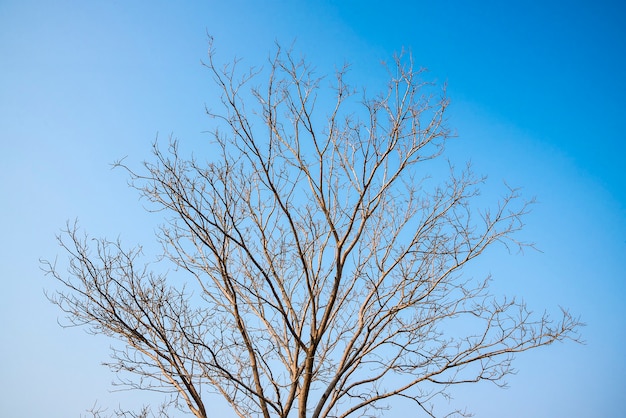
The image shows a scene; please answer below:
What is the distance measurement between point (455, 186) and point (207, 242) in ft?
8.73

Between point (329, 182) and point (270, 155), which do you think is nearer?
point (270, 155)

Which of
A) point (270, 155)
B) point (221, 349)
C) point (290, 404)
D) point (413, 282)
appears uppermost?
point (270, 155)

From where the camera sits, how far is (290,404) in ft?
14.3

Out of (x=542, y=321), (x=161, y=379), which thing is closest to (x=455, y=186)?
(x=542, y=321)

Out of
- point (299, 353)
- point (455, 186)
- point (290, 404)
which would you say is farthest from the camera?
point (455, 186)

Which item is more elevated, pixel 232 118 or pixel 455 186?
pixel 455 186

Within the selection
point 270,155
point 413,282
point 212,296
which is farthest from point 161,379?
point 413,282

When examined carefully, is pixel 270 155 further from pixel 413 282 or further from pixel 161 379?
pixel 161 379

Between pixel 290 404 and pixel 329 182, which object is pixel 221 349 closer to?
pixel 290 404

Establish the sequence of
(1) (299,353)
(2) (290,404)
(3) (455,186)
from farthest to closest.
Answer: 1. (3) (455,186)
2. (1) (299,353)
3. (2) (290,404)

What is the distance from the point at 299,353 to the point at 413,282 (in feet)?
4.35

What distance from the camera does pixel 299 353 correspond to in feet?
15.5

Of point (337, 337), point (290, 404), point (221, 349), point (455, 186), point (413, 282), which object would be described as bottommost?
point (290, 404)

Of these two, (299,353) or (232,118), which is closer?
(232,118)
